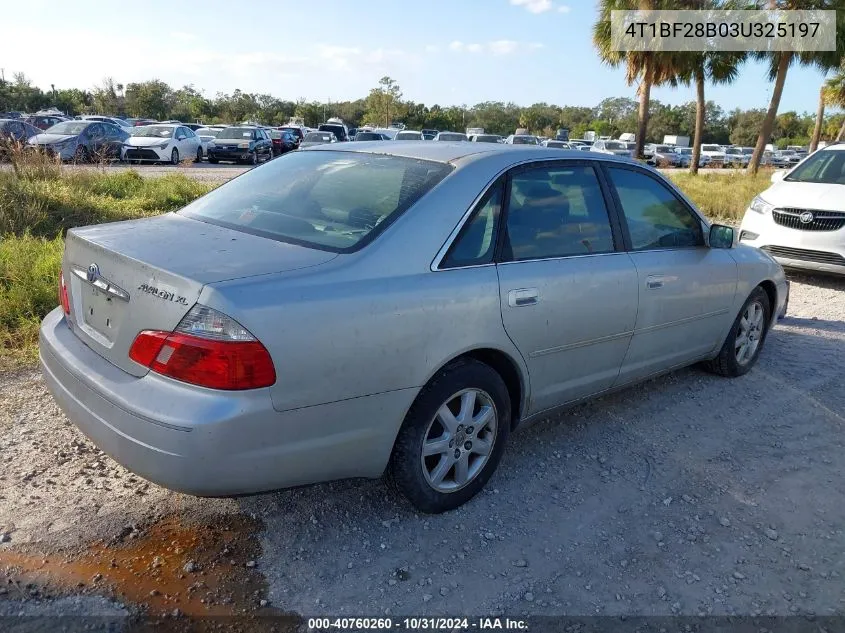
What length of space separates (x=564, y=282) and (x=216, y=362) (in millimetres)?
1777

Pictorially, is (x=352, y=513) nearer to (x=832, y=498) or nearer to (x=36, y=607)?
(x=36, y=607)

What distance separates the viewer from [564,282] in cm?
338

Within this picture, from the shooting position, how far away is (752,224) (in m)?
8.54

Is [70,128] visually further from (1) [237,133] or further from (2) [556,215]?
(2) [556,215]

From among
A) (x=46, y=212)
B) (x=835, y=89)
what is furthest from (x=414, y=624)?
(x=835, y=89)

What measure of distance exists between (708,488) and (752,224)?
6068 mm

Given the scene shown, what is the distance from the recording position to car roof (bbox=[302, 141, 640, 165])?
3369mm

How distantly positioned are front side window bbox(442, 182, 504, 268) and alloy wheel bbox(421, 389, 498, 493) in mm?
584

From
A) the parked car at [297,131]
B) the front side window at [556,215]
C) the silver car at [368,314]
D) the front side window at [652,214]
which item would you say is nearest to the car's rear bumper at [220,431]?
the silver car at [368,314]

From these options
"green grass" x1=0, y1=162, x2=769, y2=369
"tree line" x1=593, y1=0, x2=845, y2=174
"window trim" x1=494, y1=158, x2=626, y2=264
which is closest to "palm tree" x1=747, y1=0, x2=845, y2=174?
"tree line" x1=593, y1=0, x2=845, y2=174

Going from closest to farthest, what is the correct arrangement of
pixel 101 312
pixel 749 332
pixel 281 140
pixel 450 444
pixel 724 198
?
pixel 101 312 < pixel 450 444 < pixel 749 332 < pixel 724 198 < pixel 281 140

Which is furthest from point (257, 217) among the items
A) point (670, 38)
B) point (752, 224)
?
point (670, 38)

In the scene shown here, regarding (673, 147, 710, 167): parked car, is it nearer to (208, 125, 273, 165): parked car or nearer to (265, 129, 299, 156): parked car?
(265, 129, 299, 156): parked car

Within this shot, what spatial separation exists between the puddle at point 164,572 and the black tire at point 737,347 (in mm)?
3572
